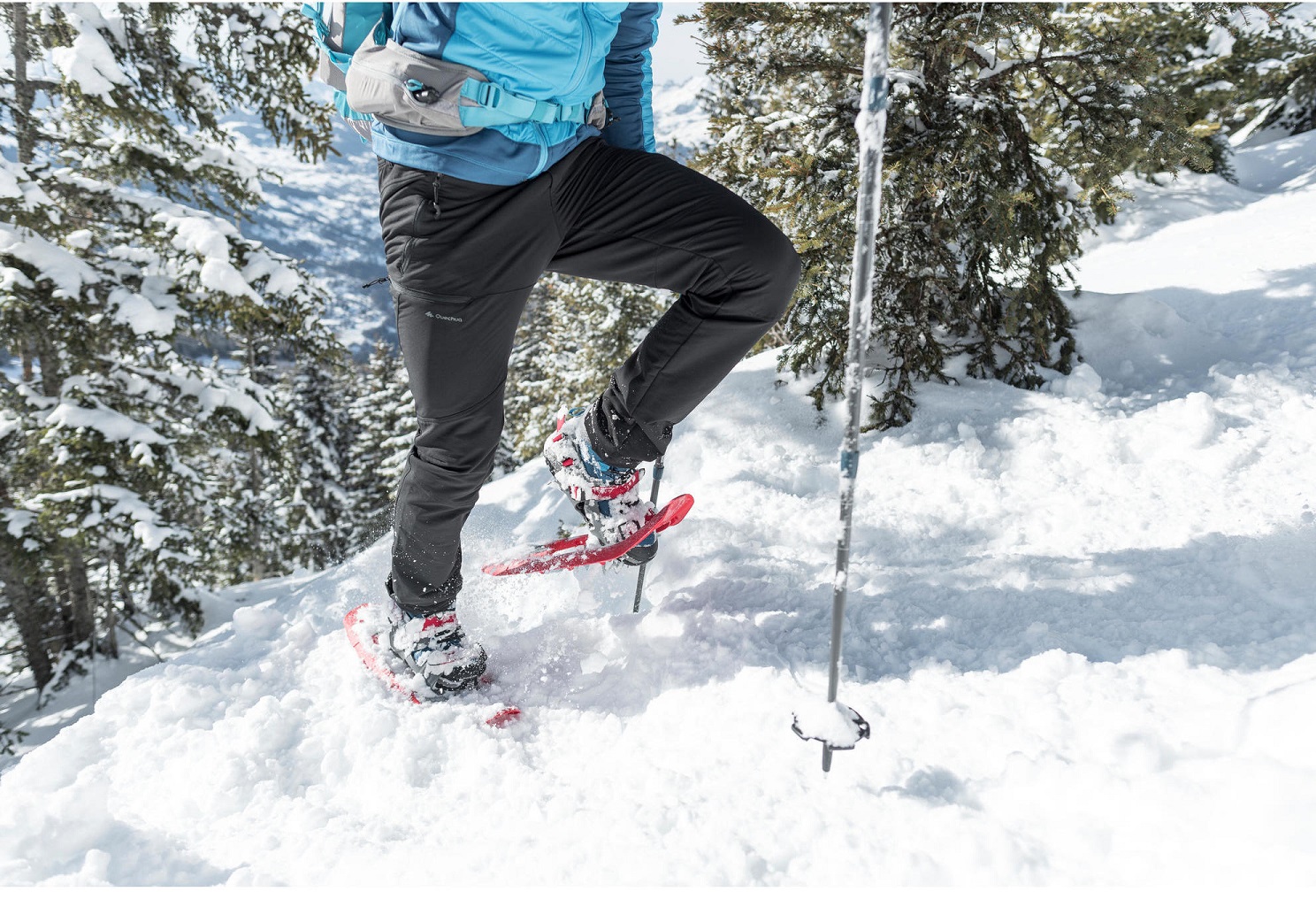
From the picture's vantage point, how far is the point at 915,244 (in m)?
4.27

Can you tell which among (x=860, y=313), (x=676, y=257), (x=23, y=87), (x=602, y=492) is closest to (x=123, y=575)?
(x=23, y=87)

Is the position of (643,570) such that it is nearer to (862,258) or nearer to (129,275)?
(862,258)

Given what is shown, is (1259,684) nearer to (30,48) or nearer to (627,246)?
(627,246)

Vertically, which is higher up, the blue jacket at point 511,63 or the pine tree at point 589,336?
the blue jacket at point 511,63

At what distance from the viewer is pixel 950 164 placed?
396 cm

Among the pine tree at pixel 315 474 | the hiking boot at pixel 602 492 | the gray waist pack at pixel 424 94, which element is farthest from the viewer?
the pine tree at pixel 315 474

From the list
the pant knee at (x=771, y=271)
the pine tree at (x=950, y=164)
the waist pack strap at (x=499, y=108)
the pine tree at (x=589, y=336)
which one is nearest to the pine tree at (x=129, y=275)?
the pine tree at (x=950, y=164)

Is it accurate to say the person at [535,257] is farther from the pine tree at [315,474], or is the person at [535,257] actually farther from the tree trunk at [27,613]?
the pine tree at [315,474]

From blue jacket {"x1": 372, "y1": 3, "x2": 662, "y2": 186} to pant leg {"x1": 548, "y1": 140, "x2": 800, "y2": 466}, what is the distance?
0.16m

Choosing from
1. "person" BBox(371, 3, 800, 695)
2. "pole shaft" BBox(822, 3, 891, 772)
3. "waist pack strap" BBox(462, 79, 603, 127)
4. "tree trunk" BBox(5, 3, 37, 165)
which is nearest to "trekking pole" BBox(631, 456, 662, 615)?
"person" BBox(371, 3, 800, 695)

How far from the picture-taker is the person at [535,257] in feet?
6.75

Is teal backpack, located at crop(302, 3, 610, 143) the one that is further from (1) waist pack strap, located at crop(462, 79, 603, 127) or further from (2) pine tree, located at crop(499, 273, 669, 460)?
(2) pine tree, located at crop(499, 273, 669, 460)

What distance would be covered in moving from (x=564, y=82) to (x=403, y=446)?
1981 cm

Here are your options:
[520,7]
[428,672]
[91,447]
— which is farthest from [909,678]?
[91,447]
